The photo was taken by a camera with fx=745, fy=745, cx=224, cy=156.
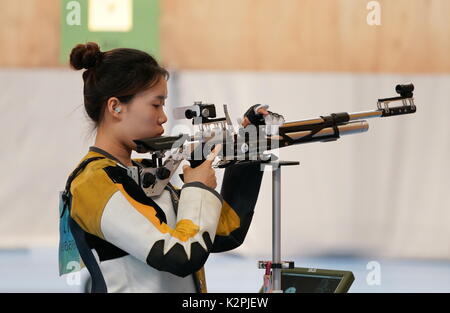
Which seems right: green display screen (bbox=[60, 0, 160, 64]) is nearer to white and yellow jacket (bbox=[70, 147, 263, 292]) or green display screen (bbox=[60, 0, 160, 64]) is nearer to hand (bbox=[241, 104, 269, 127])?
hand (bbox=[241, 104, 269, 127])

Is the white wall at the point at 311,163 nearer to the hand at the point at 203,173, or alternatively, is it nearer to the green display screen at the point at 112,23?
the green display screen at the point at 112,23

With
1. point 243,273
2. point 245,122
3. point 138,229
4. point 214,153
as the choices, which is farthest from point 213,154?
point 243,273

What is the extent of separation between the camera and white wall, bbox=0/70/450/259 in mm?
3826

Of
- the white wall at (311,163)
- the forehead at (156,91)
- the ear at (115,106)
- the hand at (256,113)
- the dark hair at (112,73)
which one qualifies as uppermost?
the dark hair at (112,73)

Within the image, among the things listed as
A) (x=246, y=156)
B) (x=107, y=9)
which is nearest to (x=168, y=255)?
(x=246, y=156)

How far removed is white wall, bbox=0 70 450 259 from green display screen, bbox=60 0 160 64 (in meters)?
0.22

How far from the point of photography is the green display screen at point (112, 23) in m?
3.67

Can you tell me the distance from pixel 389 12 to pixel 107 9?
142 cm

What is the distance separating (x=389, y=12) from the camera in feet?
12.4

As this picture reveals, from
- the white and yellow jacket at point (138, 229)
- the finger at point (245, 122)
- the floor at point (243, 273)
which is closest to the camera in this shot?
the white and yellow jacket at point (138, 229)

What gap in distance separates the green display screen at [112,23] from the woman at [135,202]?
213cm

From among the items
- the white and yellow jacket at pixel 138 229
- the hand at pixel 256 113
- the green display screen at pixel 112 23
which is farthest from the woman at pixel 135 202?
the green display screen at pixel 112 23

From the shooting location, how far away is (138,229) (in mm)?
1378

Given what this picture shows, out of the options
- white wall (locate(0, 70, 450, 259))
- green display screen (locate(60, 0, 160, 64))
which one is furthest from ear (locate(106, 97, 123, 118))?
white wall (locate(0, 70, 450, 259))
